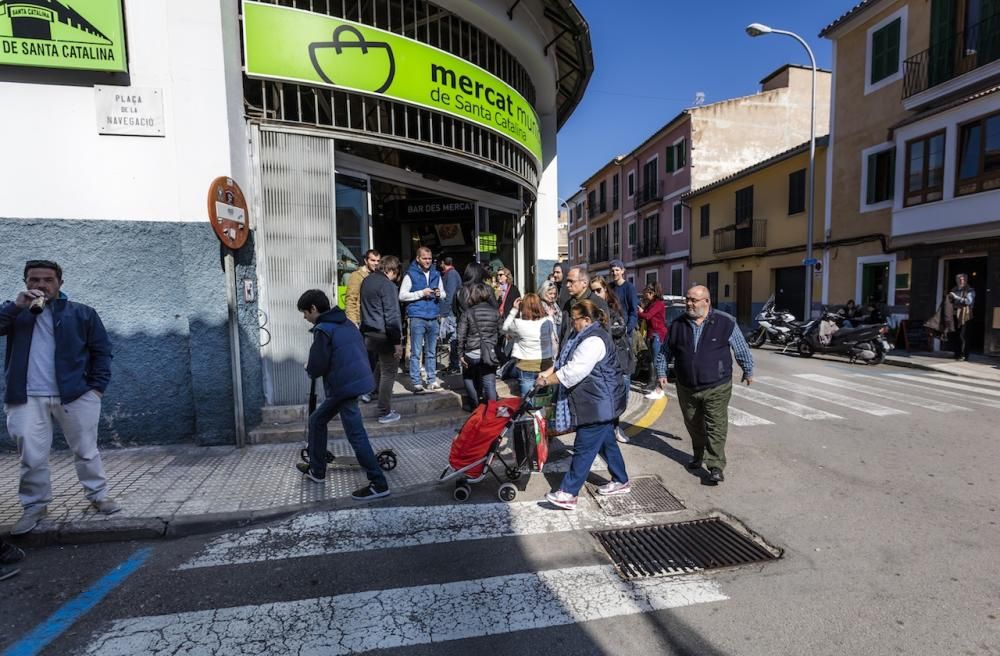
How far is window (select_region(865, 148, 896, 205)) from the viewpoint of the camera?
1462 cm

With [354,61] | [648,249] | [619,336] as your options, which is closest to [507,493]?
[619,336]

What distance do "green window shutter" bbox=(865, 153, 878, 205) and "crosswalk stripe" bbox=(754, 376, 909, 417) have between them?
968 cm

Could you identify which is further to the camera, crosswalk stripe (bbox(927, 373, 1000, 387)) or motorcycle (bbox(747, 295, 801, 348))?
motorcycle (bbox(747, 295, 801, 348))

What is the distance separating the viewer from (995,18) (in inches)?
458

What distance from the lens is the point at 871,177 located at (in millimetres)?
15141

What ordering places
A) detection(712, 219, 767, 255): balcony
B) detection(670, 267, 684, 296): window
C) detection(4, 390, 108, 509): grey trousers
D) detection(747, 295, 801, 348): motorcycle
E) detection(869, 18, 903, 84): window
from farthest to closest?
1. detection(670, 267, 684, 296): window
2. detection(712, 219, 767, 255): balcony
3. detection(869, 18, 903, 84): window
4. detection(747, 295, 801, 348): motorcycle
5. detection(4, 390, 108, 509): grey trousers

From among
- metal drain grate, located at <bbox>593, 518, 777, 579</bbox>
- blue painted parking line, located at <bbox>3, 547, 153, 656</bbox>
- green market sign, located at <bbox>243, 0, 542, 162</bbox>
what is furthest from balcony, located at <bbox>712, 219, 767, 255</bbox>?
blue painted parking line, located at <bbox>3, 547, 153, 656</bbox>

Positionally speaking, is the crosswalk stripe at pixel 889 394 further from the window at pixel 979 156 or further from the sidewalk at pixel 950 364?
the window at pixel 979 156

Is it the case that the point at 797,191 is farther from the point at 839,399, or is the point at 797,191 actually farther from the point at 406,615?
the point at 406,615

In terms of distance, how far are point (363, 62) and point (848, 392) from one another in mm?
9100

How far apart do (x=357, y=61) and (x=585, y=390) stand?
5268 millimetres

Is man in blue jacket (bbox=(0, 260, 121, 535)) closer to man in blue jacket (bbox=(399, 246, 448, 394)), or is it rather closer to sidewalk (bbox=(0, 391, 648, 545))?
sidewalk (bbox=(0, 391, 648, 545))

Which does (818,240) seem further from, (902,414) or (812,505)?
(812,505)

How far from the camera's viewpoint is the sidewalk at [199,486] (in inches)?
149
